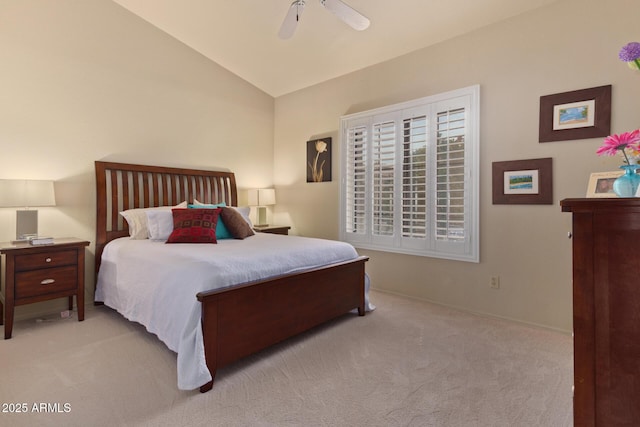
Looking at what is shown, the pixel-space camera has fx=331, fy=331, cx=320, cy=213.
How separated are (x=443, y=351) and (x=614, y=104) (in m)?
2.33

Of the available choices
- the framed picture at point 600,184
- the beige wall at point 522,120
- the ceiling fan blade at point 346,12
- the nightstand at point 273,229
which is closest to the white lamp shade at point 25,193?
the nightstand at point 273,229

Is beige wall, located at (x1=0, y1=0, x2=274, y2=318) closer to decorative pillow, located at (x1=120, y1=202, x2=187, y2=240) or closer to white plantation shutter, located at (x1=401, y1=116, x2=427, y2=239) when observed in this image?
decorative pillow, located at (x1=120, y1=202, x2=187, y2=240)

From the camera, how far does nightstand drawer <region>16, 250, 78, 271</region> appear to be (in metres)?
2.70

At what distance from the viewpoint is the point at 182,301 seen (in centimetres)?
208

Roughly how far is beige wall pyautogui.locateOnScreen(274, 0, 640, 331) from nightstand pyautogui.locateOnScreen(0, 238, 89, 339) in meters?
3.14

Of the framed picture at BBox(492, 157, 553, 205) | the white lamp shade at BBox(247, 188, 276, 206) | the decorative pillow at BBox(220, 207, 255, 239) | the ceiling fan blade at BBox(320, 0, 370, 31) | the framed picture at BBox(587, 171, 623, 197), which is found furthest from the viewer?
the white lamp shade at BBox(247, 188, 276, 206)

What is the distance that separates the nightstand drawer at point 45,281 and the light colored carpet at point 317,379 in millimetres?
338

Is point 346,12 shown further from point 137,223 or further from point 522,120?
point 137,223

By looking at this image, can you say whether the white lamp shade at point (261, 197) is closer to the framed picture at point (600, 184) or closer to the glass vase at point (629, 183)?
the framed picture at point (600, 184)

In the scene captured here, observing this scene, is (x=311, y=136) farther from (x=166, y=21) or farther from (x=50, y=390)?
(x=50, y=390)

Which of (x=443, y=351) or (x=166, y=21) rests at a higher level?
(x=166, y=21)

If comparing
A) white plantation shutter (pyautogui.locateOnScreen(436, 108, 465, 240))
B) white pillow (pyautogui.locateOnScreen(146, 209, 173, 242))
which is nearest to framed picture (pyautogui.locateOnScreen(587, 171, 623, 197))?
white plantation shutter (pyautogui.locateOnScreen(436, 108, 465, 240))

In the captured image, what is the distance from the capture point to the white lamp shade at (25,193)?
2756 millimetres

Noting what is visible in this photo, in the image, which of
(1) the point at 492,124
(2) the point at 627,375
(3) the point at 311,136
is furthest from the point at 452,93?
(2) the point at 627,375
